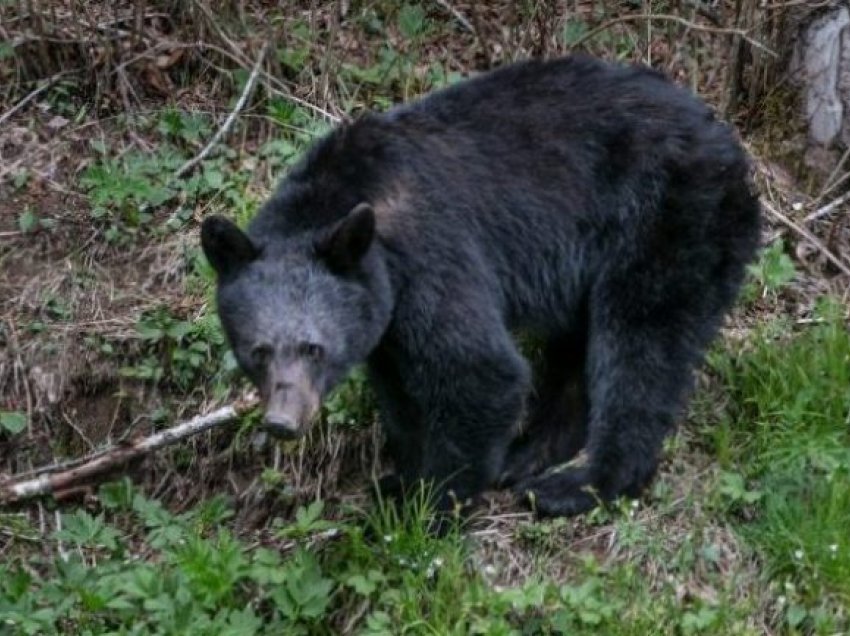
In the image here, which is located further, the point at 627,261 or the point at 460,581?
the point at 627,261

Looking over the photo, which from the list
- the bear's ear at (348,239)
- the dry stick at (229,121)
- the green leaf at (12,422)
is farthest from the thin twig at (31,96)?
the bear's ear at (348,239)

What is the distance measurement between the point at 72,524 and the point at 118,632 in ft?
2.52

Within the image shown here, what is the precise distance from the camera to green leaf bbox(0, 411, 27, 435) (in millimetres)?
7230

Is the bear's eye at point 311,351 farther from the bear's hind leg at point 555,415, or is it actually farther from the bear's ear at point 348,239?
the bear's hind leg at point 555,415

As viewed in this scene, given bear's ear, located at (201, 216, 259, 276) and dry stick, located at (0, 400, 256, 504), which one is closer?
bear's ear, located at (201, 216, 259, 276)

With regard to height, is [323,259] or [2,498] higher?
[323,259]

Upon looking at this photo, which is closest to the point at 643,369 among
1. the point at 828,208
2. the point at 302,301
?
the point at 302,301

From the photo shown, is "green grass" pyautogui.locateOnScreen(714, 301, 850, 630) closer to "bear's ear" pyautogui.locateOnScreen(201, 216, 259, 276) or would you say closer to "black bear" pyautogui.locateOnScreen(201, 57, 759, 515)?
"black bear" pyautogui.locateOnScreen(201, 57, 759, 515)

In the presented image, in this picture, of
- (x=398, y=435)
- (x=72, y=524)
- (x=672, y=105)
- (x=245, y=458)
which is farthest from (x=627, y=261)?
(x=72, y=524)

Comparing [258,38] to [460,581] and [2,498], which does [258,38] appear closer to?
[2,498]

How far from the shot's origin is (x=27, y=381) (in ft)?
24.3

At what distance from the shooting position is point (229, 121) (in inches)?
327

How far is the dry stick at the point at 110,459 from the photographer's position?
22.8ft

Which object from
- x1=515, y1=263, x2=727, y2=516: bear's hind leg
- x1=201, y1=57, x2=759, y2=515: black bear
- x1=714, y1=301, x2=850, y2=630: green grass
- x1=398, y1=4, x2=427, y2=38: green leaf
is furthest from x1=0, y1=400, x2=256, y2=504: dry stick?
x1=398, y1=4, x2=427, y2=38: green leaf
